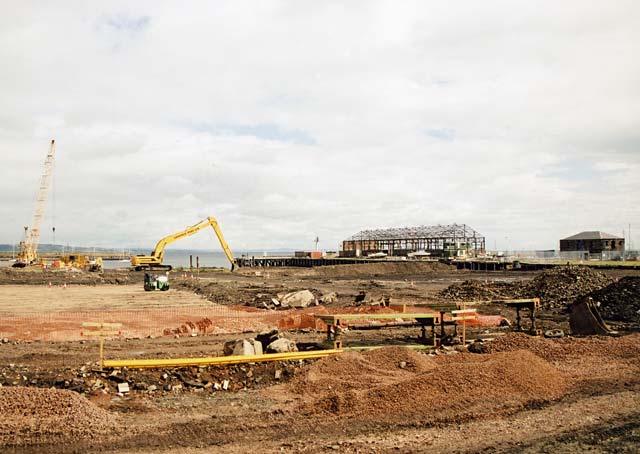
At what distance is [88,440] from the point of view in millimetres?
8344

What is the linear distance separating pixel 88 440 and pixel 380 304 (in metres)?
20.7

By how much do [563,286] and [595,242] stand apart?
7399 centimetres

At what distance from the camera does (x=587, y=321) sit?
17.6 metres

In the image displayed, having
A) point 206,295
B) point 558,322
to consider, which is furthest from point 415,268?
point 558,322

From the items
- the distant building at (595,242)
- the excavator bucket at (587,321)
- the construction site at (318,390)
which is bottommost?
the construction site at (318,390)

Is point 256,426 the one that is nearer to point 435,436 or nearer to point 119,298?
point 435,436

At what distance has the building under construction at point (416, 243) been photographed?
10819 cm

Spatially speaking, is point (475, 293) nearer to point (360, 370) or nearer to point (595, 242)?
point (360, 370)

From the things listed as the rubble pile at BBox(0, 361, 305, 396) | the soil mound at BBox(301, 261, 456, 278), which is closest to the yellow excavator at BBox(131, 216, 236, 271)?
the soil mound at BBox(301, 261, 456, 278)

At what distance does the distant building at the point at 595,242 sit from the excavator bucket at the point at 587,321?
83.8 meters

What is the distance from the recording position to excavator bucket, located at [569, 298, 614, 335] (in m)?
17.4

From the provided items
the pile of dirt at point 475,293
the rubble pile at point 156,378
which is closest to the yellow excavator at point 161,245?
the pile of dirt at point 475,293

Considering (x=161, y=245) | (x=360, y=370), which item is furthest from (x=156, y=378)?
(x=161, y=245)

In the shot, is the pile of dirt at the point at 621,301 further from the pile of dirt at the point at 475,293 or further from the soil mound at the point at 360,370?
the soil mound at the point at 360,370
